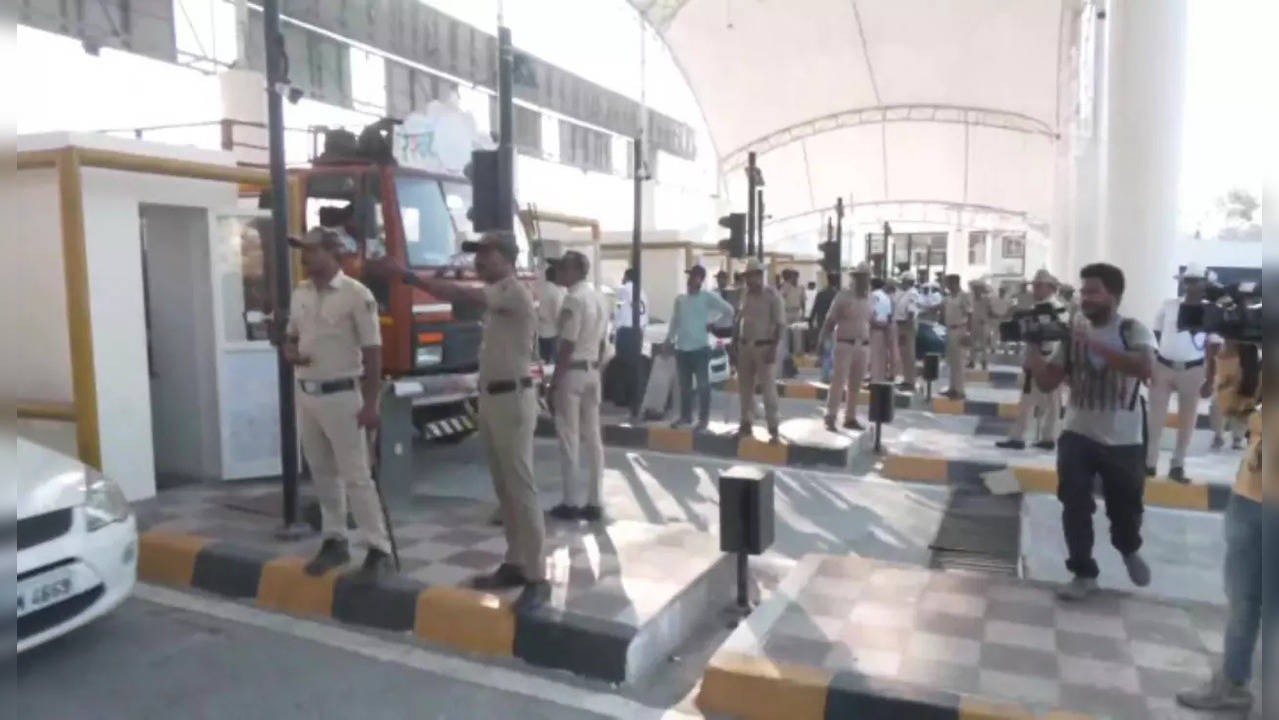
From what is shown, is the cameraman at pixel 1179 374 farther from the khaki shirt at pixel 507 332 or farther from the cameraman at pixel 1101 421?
the khaki shirt at pixel 507 332

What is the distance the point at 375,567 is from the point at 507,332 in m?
1.46

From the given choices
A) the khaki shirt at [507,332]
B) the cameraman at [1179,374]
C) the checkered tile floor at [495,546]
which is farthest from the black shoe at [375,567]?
the cameraman at [1179,374]

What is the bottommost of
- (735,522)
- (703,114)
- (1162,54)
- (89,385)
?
(735,522)

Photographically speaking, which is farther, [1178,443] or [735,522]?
[1178,443]

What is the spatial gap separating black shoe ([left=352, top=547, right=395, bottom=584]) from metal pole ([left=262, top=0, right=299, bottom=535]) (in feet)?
3.17

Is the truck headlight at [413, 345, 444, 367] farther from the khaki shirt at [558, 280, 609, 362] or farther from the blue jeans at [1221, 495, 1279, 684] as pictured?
the blue jeans at [1221, 495, 1279, 684]

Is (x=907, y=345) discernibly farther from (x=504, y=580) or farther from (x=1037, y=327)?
(x=504, y=580)

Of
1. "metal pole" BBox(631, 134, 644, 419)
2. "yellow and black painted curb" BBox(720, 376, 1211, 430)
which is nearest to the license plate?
"metal pole" BBox(631, 134, 644, 419)

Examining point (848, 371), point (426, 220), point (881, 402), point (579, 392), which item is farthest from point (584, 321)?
point (848, 371)

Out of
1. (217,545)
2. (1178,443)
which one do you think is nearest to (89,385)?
(217,545)

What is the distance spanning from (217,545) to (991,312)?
14.9 m

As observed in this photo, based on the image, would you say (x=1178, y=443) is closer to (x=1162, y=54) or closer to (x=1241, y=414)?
(x=1241, y=414)

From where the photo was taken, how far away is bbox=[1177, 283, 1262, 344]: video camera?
3.02m

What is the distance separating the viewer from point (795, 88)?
34.6 meters
